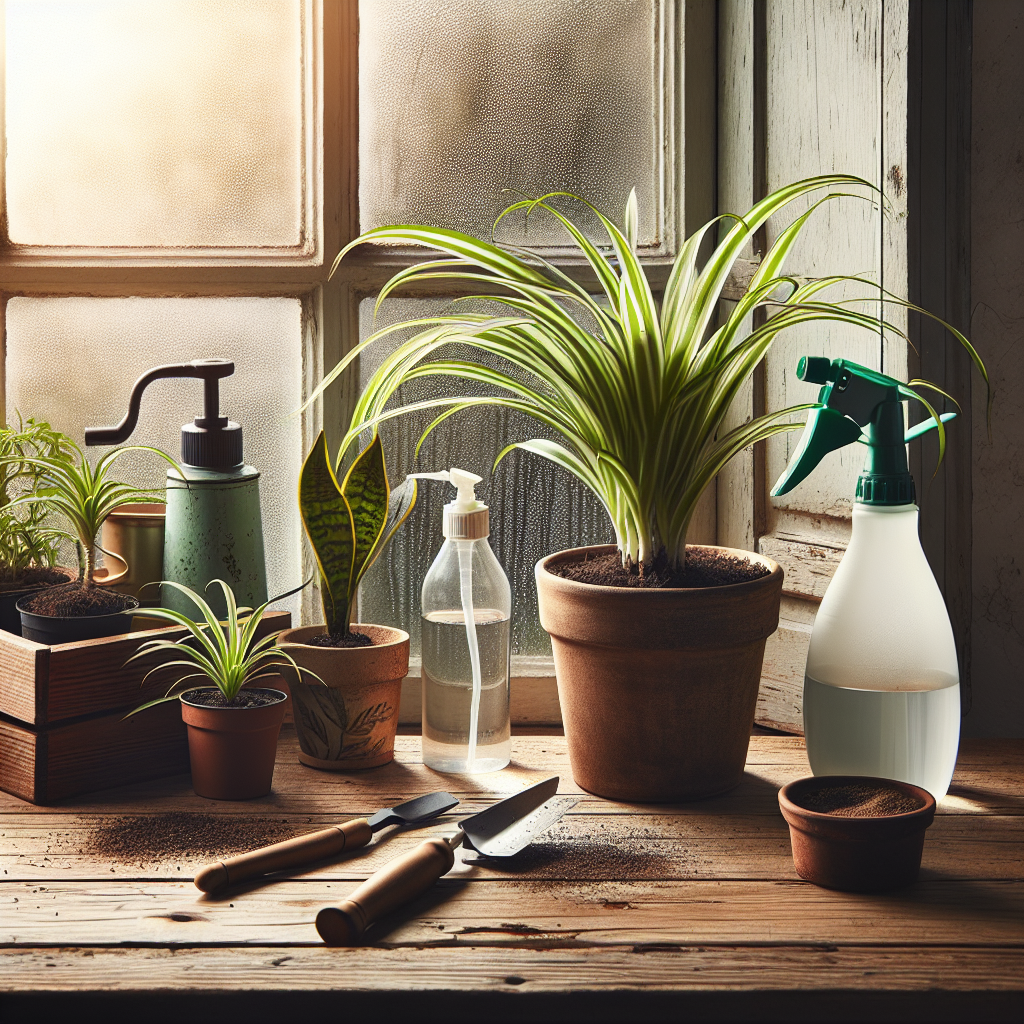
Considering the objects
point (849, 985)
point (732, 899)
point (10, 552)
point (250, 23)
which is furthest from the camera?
point (250, 23)

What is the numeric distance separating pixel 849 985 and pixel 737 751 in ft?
1.09

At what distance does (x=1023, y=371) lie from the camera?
1.23 metres

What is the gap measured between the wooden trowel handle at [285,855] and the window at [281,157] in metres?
0.58

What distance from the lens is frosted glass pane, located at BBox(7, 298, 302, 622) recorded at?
1350mm

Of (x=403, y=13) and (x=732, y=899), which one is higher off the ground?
(x=403, y=13)

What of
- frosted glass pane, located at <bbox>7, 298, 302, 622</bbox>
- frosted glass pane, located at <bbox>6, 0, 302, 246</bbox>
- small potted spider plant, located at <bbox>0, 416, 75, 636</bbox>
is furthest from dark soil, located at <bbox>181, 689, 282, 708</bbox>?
frosted glass pane, located at <bbox>6, 0, 302, 246</bbox>

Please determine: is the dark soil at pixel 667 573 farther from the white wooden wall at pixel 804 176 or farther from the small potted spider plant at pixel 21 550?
the small potted spider plant at pixel 21 550

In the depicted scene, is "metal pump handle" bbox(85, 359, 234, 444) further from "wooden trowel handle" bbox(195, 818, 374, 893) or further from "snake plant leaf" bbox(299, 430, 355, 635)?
"wooden trowel handle" bbox(195, 818, 374, 893)

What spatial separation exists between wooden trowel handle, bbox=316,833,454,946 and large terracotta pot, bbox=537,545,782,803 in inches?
7.6

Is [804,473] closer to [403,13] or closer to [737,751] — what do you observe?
[737,751]

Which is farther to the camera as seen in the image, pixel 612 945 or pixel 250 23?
pixel 250 23

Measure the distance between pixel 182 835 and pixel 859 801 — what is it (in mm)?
572

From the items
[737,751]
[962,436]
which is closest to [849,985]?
[737,751]

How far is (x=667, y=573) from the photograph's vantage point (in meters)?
1.01
